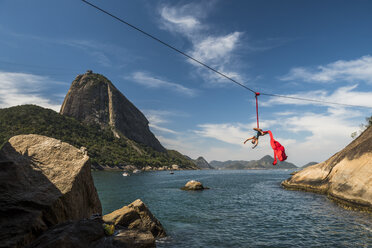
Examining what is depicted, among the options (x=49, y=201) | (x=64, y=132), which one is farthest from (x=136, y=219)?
(x=64, y=132)

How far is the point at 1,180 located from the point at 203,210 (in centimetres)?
2189

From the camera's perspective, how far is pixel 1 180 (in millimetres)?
A: 10047

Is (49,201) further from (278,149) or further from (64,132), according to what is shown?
(64,132)

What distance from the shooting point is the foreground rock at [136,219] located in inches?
575

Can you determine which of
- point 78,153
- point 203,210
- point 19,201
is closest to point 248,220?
point 203,210

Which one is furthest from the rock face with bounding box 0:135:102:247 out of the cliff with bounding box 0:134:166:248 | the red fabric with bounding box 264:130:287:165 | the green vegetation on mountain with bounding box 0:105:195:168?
the green vegetation on mountain with bounding box 0:105:195:168

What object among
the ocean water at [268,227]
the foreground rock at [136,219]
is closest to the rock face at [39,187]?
the foreground rock at [136,219]

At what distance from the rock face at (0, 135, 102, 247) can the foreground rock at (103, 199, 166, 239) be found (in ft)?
5.92

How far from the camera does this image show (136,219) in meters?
15.4

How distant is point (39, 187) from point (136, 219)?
24.0 ft

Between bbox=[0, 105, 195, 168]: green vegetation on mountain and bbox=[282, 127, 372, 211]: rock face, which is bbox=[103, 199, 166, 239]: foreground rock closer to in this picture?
bbox=[282, 127, 372, 211]: rock face

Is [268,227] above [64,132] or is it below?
below

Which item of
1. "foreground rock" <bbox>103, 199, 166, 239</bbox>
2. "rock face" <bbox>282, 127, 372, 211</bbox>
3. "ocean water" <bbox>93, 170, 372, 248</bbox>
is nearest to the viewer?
"foreground rock" <bbox>103, 199, 166, 239</bbox>

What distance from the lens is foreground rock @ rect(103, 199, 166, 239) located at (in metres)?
14.6
